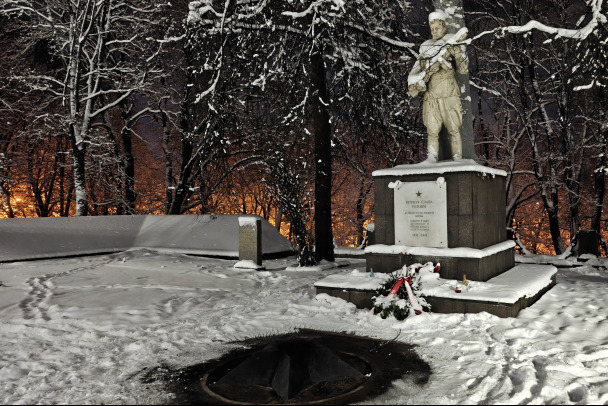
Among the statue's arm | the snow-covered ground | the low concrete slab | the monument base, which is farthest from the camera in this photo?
the low concrete slab

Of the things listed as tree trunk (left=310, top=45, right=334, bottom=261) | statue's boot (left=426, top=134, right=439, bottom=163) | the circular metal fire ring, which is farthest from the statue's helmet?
the circular metal fire ring

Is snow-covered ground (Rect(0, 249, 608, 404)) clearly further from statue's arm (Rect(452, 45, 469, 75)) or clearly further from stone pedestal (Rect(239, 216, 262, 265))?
statue's arm (Rect(452, 45, 469, 75))

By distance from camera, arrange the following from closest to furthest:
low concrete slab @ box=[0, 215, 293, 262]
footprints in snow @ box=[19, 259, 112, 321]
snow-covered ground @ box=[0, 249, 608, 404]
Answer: snow-covered ground @ box=[0, 249, 608, 404]
footprints in snow @ box=[19, 259, 112, 321]
low concrete slab @ box=[0, 215, 293, 262]

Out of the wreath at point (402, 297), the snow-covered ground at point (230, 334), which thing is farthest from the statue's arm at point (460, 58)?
the snow-covered ground at point (230, 334)

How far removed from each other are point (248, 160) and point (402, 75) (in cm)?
655

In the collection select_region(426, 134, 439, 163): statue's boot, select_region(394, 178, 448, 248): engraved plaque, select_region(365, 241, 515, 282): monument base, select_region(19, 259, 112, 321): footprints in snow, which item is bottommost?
select_region(19, 259, 112, 321): footprints in snow

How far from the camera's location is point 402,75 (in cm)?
1562

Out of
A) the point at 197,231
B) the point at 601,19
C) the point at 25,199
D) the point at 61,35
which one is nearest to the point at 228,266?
the point at 197,231

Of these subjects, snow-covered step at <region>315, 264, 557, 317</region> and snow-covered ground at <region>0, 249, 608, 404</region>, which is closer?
snow-covered ground at <region>0, 249, 608, 404</region>

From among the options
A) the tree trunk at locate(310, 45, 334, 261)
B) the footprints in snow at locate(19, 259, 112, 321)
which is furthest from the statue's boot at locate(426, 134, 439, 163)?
the footprints in snow at locate(19, 259, 112, 321)

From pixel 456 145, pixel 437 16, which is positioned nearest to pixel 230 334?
pixel 456 145

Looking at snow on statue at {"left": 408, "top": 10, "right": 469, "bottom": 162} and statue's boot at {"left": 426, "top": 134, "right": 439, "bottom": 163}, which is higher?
snow on statue at {"left": 408, "top": 10, "right": 469, "bottom": 162}

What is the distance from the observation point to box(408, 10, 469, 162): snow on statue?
8094 millimetres

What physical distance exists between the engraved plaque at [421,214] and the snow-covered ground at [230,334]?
1.58m
